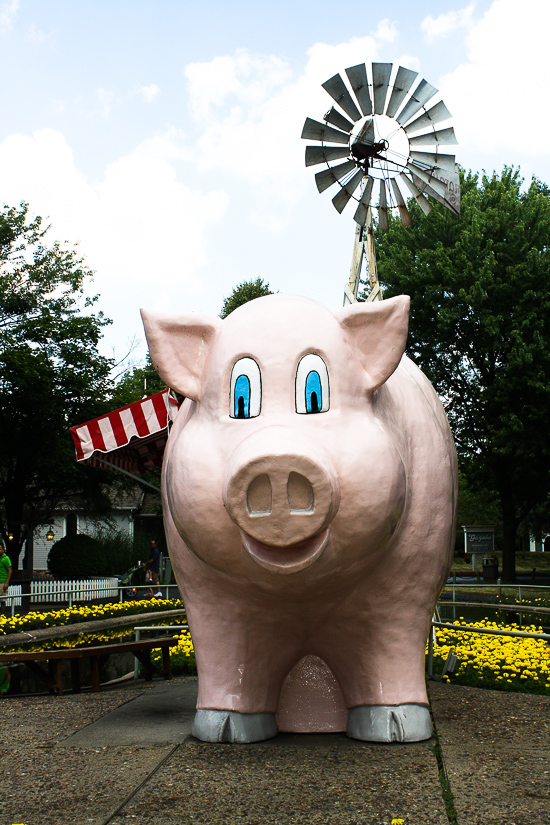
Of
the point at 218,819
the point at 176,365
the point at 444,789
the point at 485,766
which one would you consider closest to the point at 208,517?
the point at 176,365

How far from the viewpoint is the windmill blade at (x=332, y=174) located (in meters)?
9.61

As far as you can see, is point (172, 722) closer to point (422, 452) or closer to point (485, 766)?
point (485, 766)

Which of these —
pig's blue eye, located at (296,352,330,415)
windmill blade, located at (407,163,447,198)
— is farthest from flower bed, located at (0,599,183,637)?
windmill blade, located at (407,163,447,198)

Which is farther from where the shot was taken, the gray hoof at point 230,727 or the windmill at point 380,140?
the windmill at point 380,140

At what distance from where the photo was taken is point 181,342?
13.1ft

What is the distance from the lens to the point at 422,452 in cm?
421

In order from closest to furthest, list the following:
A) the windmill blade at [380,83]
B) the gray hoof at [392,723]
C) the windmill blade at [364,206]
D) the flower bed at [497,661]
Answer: the gray hoof at [392,723] < the flower bed at [497,661] < the windmill blade at [364,206] < the windmill blade at [380,83]

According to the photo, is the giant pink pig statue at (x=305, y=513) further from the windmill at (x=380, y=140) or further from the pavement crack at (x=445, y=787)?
the windmill at (x=380, y=140)

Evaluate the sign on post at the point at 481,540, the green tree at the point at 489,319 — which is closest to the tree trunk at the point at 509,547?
the green tree at the point at 489,319

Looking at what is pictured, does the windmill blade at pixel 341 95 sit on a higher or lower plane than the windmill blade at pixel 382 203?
higher

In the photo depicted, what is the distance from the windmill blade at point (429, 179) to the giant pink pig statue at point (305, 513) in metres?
5.45

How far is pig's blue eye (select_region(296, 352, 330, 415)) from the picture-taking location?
358cm

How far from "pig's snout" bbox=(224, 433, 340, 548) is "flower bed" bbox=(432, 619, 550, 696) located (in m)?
3.91

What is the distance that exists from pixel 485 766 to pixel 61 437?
56.0ft
